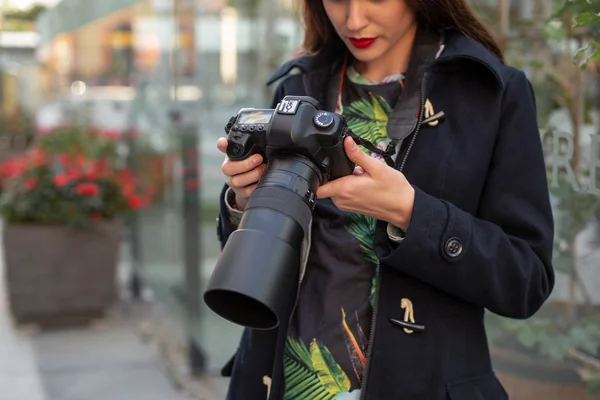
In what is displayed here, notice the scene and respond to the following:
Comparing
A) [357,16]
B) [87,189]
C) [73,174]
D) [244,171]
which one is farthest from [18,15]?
[244,171]

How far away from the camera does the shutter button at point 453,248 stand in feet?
4.19

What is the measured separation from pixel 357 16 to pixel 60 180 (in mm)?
3826

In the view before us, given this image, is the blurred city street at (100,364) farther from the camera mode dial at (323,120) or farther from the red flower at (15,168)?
the camera mode dial at (323,120)

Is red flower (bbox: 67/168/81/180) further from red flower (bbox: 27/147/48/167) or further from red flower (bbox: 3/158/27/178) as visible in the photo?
red flower (bbox: 3/158/27/178)

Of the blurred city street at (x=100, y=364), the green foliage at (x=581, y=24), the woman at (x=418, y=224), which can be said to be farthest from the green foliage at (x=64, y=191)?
the woman at (x=418, y=224)

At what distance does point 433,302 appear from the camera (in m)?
1.39

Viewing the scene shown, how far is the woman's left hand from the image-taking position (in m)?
1.22

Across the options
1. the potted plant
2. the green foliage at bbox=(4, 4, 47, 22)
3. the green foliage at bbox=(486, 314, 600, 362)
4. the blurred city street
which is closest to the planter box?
the potted plant

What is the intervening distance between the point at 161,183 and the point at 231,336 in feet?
5.60

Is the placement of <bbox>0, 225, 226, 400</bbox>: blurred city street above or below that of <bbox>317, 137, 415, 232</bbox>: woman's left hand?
below

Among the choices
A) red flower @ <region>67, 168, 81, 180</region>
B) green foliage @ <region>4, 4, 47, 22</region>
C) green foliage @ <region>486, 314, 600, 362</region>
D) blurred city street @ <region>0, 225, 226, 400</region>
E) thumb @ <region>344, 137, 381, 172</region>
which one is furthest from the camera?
green foliage @ <region>4, 4, 47, 22</region>

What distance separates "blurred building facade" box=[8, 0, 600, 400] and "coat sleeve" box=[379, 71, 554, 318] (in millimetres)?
474

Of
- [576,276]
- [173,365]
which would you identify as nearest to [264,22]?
[173,365]

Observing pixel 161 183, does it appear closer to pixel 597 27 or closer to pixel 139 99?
pixel 139 99
